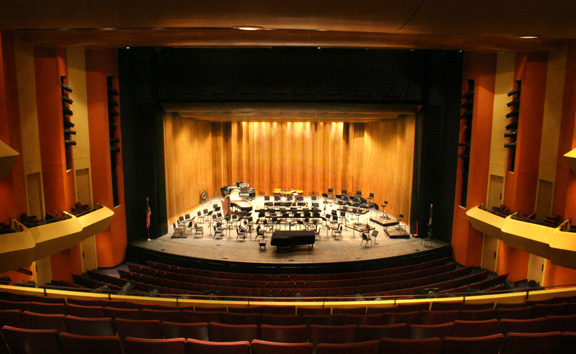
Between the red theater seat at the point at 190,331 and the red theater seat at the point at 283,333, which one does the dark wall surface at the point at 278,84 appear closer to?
the red theater seat at the point at 190,331

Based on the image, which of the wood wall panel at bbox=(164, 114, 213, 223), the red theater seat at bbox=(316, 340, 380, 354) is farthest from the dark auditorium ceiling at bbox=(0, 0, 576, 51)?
the wood wall panel at bbox=(164, 114, 213, 223)

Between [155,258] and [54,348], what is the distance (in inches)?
435

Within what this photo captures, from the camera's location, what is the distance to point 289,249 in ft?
48.9

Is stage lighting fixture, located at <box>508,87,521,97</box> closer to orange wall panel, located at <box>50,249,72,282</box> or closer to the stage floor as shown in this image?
the stage floor

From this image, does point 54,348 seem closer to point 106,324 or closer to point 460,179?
point 106,324

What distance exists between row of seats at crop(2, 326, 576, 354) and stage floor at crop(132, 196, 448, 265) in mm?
9575

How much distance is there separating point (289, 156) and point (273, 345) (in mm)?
22152

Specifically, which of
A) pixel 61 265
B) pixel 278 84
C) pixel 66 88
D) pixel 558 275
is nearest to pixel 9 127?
pixel 66 88

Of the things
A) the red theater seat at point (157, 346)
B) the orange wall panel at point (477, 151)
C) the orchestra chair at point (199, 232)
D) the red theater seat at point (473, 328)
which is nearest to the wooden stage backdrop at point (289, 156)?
the orchestra chair at point (199, 232)

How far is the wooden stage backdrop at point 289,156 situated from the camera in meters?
22.2

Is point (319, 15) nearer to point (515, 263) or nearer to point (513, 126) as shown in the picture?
point (513, 126)

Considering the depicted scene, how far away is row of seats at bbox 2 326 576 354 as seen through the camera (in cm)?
388

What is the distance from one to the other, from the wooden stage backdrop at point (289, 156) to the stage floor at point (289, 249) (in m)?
5.65

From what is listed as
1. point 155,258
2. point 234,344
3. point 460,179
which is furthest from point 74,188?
point 460,179
